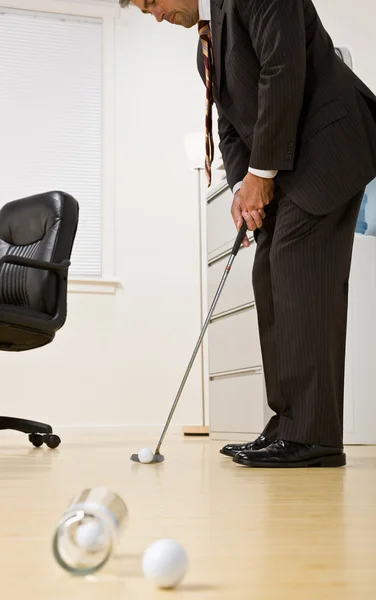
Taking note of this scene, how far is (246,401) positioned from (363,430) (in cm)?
51

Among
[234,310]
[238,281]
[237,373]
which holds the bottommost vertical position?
[237,373]

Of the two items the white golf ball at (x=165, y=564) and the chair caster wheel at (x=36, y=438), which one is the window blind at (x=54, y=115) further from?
the white golf ball at (x=165, y=564)

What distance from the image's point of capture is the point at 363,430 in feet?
10.3

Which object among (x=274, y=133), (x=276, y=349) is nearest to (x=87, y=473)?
(x=276, y=349)

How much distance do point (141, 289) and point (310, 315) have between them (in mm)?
3116

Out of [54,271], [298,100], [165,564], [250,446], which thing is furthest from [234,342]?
[165,564]

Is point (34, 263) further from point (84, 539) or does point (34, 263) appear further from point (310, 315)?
point (84, 539)

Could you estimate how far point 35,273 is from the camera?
329 centimetres

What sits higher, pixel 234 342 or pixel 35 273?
pixel 35 273

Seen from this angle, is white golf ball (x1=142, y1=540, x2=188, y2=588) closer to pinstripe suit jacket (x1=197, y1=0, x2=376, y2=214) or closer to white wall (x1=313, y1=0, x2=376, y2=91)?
pinstripe suit jacket (x1=197, y1=0, x2=376, y2=214)

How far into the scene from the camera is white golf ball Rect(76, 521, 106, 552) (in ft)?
1.70

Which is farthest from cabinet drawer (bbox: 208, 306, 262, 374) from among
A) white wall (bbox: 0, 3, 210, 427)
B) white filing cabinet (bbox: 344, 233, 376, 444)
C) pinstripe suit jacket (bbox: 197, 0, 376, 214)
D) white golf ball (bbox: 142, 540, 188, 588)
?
white golf ball (bbox: 142, 540, 188, 588)

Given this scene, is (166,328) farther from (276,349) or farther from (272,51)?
(272,51)

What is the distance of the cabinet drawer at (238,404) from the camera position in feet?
10.5
